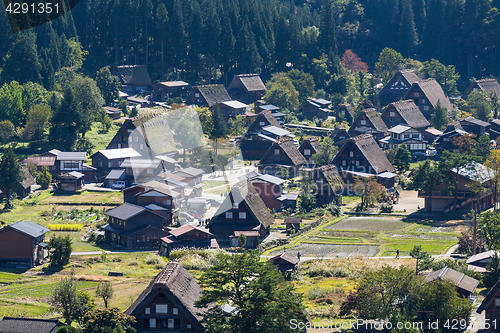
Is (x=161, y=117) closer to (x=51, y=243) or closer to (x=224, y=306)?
(x=51, y=243)

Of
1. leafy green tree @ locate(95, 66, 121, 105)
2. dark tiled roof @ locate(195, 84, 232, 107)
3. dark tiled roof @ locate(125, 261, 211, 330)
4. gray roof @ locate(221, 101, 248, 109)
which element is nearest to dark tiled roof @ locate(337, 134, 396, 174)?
gray roof @ locate(221, 101, 248, 109)

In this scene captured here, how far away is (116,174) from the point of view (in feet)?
238

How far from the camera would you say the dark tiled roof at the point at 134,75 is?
106 m

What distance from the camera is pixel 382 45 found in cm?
13538

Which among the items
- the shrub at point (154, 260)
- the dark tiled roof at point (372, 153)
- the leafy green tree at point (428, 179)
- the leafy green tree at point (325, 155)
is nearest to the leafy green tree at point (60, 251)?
the shrub at point (154, 260)

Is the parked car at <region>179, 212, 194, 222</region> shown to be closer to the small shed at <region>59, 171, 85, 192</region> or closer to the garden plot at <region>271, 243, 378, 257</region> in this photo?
the garden plot at <region>271, 243, 378, 257</region>

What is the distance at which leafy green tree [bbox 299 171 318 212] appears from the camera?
6581 cm

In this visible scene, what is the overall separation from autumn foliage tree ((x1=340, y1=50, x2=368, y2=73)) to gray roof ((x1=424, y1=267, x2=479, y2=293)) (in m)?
88.2

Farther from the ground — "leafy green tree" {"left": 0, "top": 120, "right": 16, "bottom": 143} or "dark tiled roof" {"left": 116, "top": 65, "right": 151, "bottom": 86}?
"dark tiled roof" {"left": 116, "top": 65, "right": 151, "bottom": 86}

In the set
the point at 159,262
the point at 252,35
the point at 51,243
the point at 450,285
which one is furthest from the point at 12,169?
the point at 252,35

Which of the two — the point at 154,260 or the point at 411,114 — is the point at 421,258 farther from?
the point at 411,114

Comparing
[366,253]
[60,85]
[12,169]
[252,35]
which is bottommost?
[366,253]

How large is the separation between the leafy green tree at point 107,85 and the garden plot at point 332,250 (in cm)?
4926

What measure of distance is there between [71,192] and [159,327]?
37.7 m
